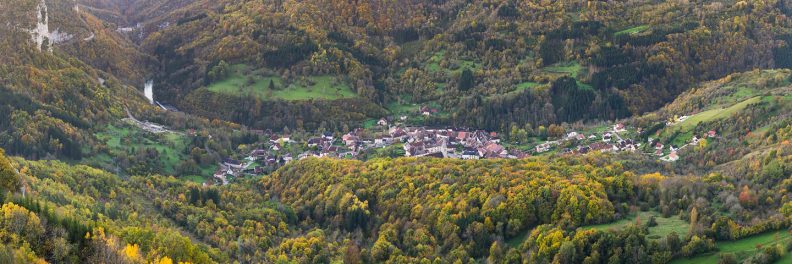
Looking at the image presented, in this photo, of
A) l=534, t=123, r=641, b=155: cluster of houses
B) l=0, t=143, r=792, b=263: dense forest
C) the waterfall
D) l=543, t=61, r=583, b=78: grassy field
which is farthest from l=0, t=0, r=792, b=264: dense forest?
l=534, t=123, r=641, b=155: cluster of houses

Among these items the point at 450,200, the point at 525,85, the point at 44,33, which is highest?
the point at 44,33

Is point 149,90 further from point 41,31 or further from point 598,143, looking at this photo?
point 598,143

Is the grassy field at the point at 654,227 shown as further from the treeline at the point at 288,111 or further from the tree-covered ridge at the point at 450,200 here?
the treeline at the point at 288,111

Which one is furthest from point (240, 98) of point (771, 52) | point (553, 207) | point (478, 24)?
point (771, 52)

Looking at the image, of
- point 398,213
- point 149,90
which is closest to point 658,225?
point 398,213

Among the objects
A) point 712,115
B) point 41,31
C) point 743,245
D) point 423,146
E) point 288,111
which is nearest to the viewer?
point 743,245

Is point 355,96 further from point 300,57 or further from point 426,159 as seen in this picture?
→ point 426,159
